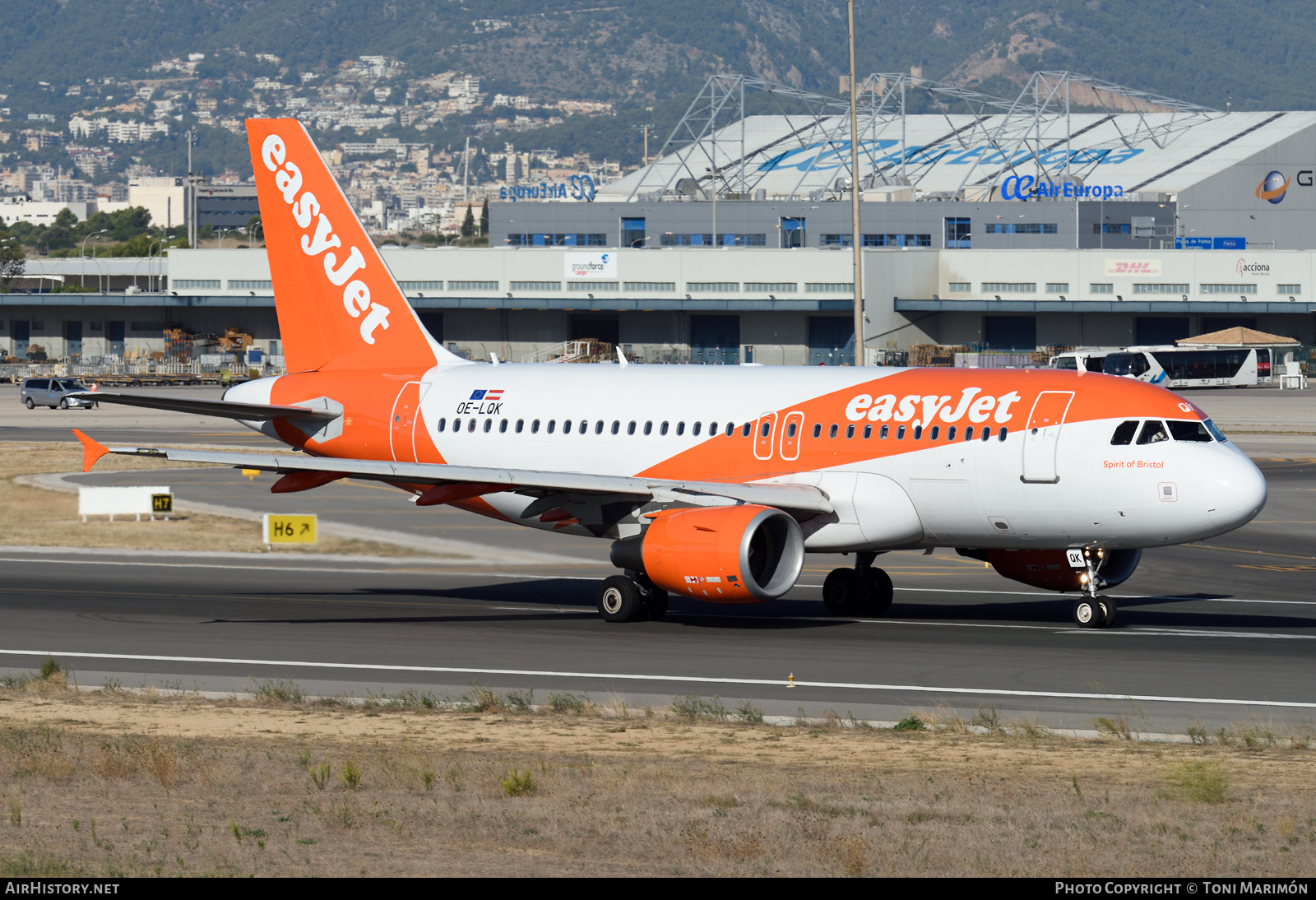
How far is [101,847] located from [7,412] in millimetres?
97236

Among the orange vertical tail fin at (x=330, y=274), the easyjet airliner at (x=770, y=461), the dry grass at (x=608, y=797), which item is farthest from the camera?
the orange vertical tail fin at (x=330, y=274)

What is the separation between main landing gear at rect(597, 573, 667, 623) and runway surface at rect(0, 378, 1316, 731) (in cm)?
34

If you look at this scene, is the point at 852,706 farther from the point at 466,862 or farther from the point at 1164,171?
the point at 1164,171

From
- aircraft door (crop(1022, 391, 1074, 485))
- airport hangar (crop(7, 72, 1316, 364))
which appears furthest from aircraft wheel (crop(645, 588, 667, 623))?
airport hangar (crop(7, 72, 1316, 364))

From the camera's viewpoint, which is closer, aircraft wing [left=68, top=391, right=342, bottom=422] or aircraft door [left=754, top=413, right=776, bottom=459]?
aircraft wing [left=68, top=391, right=342, bottom=422]

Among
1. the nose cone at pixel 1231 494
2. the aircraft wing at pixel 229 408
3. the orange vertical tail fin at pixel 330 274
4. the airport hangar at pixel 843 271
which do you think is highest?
the airport hangar at pixel 843 271

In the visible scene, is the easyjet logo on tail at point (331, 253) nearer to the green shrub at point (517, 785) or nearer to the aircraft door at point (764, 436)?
the aircraft door at point (764, 436)

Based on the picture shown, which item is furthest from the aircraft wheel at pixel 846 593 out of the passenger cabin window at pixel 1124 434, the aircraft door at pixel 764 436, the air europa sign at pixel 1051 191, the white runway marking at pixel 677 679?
the air europa sign at pixel 1051 191

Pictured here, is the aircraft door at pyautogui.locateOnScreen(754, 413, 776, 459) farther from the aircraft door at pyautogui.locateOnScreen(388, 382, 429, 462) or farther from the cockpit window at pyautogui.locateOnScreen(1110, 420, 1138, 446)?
the aircraft door at pyautogui.locateOnScreen(388, 382, 429, 462)

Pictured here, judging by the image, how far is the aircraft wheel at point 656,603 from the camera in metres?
33.2

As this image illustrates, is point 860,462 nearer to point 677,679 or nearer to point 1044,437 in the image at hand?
point 1044,437

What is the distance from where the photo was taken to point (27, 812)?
16.3 m

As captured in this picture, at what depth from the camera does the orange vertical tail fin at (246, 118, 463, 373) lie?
38.8 metres

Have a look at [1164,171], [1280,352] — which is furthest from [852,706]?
[1164,171]
